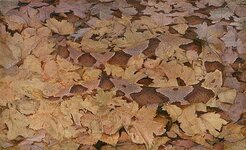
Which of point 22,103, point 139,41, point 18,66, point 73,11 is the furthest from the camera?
point 73,11

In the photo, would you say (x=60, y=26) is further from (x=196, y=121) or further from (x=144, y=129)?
(x=196, y=121)

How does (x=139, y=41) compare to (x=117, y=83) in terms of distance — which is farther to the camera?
(x=139, y=41)

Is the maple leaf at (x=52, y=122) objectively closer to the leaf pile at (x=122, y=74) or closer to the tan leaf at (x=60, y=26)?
the leaf pile at (x=122, y=74)

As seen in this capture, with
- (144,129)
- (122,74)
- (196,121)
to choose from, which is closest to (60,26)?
(122,74)

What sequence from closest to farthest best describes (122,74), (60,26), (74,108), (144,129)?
(144,129) → (74,108) → (122,74) → (60,26)

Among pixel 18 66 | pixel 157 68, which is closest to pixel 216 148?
pixel 157 68

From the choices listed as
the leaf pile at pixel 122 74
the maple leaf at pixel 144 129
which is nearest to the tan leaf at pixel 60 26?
the leaf pile at pixel 122 74

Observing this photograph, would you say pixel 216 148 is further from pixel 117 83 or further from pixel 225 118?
pixel 117 83

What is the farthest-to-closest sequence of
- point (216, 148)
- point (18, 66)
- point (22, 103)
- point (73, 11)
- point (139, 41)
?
point (73, 11) → point (139, 41) → point (18, 66) → point (22, 103) → point (216, 148)
